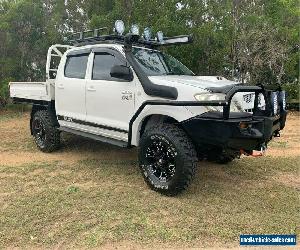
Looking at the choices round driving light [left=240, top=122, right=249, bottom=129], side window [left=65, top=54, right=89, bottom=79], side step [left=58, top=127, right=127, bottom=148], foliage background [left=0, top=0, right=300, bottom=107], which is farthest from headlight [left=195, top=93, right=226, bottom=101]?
foliage background [left=0, top=0, right=300, bottom=107]

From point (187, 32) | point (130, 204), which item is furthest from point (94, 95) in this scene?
point (187, 32)

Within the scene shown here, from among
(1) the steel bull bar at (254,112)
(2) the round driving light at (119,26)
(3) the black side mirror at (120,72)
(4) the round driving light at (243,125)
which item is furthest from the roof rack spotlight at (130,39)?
(4) the round driving light at (243,125)

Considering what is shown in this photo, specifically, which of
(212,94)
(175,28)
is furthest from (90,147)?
(175,28)

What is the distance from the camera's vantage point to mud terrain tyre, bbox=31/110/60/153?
7258mm

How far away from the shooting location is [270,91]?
4742 millimetres

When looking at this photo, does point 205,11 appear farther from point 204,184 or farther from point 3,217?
point 3,217

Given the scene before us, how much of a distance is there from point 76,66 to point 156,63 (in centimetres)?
158

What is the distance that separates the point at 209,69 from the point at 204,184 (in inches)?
322

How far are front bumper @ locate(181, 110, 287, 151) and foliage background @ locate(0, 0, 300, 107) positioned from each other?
775 cm

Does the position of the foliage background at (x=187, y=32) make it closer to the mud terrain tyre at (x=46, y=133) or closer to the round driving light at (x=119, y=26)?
the mud terrain tyre at (x=46, y=133)

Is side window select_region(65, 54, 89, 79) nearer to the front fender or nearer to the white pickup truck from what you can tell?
the white pickup truck

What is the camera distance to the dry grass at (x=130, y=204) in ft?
13.0

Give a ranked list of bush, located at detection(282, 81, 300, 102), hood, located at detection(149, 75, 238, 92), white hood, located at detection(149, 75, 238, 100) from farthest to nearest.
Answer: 1. bush, located at detection(282, 81, 300, 102)
2. hood, located at detection(149, 75, 238, 92)
3. white hood, located at detection(149, 75, 238, 100)

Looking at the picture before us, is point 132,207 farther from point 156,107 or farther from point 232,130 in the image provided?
point 232,130
